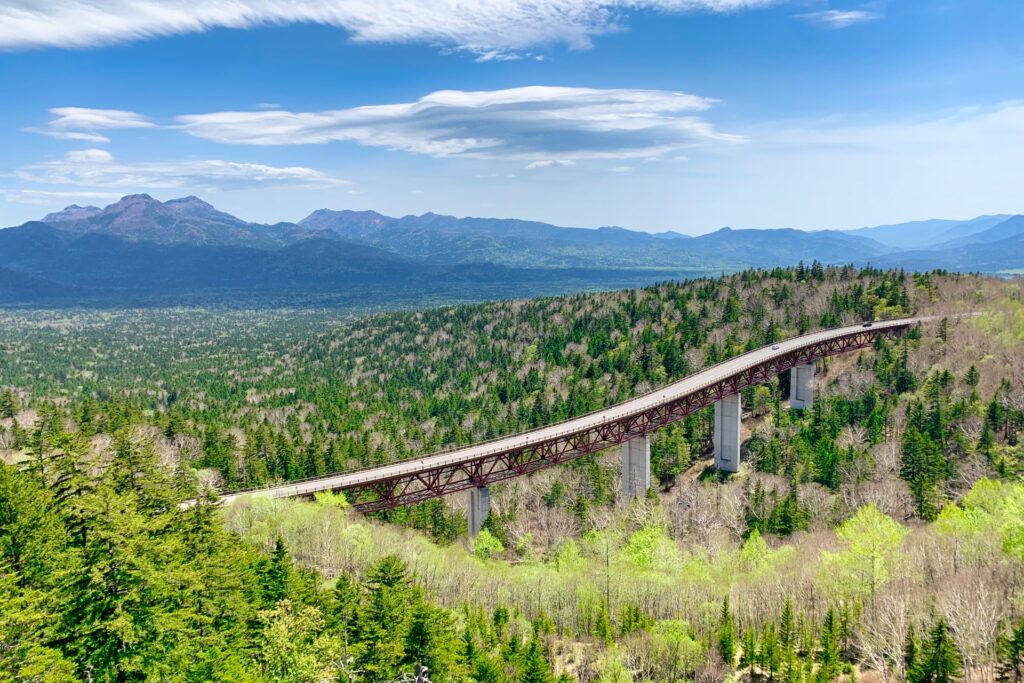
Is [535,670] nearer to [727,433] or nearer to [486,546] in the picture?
[486,546]

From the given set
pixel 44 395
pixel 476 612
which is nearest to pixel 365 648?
pixel 476 612

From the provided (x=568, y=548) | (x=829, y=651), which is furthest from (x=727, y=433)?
(x=829, y=651)

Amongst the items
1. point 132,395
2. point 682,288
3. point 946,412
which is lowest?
point 132,395

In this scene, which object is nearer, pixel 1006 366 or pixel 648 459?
pixel 648 459

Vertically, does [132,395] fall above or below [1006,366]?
below

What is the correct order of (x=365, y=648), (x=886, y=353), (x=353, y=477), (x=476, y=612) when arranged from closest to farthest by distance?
(x=365, y=648)
(x=476, y=612)
(x=353, y=477)
(x=886, y=353)

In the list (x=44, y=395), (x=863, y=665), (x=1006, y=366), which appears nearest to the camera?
(x=863, y=665)

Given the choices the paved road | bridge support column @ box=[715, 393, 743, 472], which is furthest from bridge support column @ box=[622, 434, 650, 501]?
bridge support column @ box=[715, 393, 743, 472]

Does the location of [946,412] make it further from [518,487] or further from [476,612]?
[476,612]
